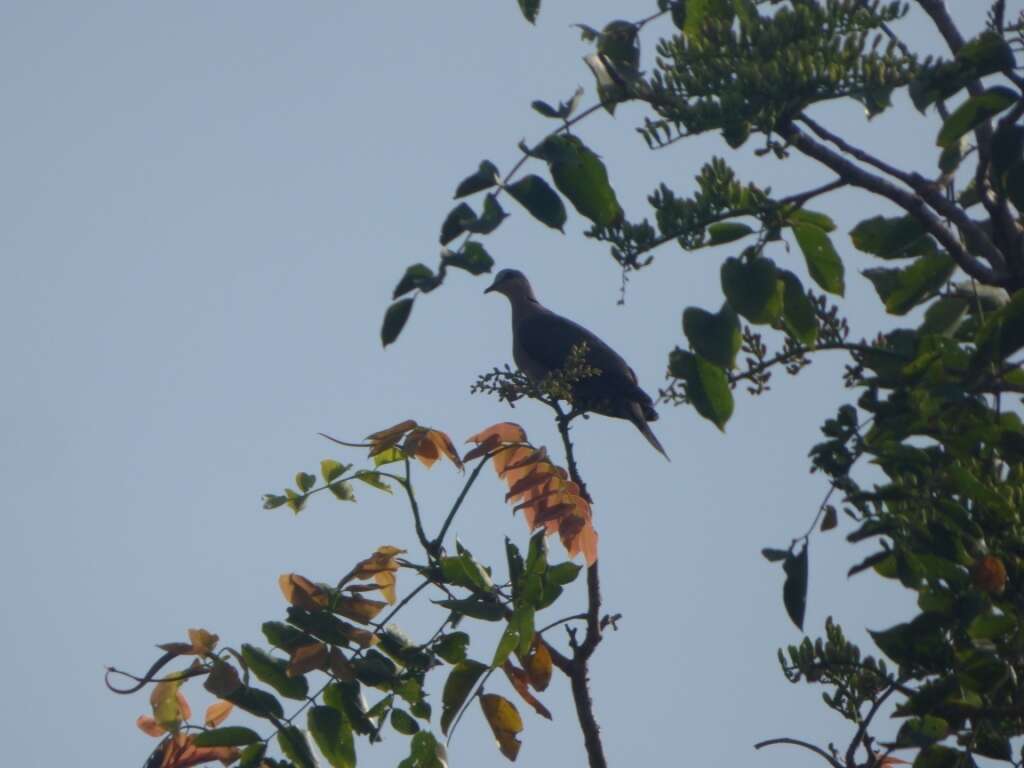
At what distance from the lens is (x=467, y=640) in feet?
8.79

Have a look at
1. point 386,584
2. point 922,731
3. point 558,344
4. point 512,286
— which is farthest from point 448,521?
point 512,286

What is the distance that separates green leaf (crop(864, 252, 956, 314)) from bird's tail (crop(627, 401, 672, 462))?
504cm

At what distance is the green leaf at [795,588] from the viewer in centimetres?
210

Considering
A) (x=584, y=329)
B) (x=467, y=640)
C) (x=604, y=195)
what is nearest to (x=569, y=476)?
(x=467, y=640)

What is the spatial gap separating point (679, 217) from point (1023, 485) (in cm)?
76

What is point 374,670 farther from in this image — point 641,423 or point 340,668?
point 641,423

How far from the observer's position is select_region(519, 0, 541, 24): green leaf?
247 cm

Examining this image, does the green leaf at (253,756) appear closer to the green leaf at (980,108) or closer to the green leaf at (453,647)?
the green leaf at (453,647)

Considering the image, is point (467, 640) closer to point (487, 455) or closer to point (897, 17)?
point (487, 455)

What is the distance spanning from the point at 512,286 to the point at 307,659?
25.5 feet

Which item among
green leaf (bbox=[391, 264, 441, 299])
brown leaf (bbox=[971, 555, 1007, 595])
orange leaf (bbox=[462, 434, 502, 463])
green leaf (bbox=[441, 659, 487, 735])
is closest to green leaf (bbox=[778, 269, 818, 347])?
brown leaf (bbox=[971, 555, 1007, 595])

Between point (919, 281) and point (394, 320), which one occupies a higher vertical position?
point (919, 281)

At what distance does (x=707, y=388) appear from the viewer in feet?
7.23

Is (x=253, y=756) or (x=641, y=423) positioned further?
(x=641, y=423)
